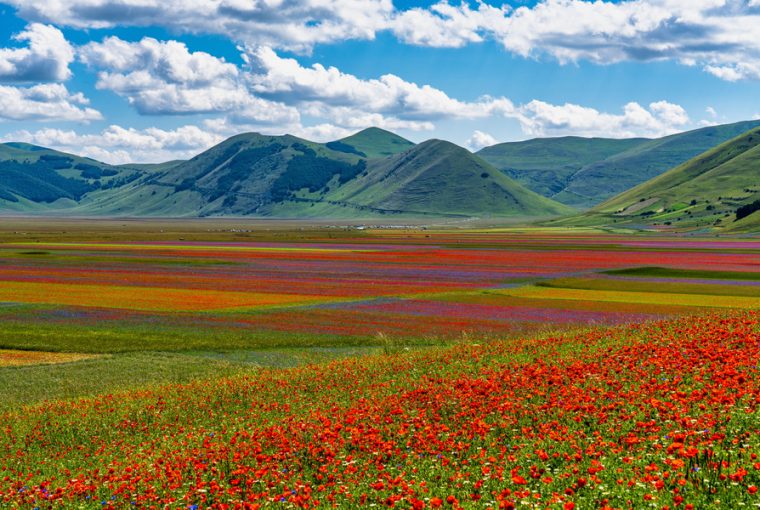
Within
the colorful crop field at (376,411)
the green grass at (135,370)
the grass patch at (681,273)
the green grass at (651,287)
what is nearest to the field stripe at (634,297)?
the green grass at (651,287)

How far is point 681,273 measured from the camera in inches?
3770

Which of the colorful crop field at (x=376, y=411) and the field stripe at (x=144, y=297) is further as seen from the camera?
the field stripe at (x=144, y=297)

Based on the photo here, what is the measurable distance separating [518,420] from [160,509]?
833 cm

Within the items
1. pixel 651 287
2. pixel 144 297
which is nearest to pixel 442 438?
pixel 144 297

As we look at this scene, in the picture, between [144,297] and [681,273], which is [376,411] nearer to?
[144,297]

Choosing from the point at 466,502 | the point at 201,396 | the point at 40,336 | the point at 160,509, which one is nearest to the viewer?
the point at 466,502

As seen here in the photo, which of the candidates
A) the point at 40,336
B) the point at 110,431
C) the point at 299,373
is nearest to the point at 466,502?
the point at 110,431

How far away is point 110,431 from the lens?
22.2m

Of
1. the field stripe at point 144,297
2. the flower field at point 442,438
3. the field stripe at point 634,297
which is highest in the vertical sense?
the flower field at point 442,438

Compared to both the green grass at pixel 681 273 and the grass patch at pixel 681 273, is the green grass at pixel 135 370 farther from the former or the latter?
the green grass at pixel 681 273

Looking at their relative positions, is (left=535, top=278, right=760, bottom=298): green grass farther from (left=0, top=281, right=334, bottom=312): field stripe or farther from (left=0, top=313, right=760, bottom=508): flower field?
(left=0, top=313, right=760, bottom=508): flower field

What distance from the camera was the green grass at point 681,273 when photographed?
89625 millimetres

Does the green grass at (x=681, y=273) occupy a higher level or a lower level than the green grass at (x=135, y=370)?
higher

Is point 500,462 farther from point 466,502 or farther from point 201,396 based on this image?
point 201,396
